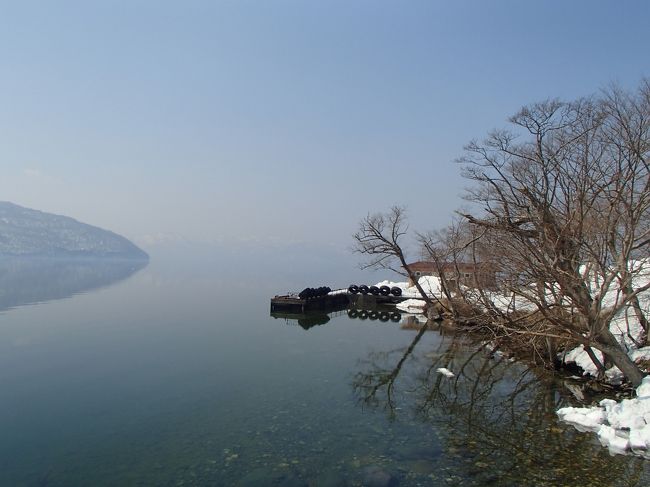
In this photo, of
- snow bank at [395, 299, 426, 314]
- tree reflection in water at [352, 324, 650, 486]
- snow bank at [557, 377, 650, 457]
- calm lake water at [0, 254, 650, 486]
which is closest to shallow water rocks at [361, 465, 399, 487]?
calm lake water at [0, 254, 650, 486]

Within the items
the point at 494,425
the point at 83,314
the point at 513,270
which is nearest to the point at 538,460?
the point at 494,425

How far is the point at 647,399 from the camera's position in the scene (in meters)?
14.8

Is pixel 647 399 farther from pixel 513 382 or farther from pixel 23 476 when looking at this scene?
pixel 23 476

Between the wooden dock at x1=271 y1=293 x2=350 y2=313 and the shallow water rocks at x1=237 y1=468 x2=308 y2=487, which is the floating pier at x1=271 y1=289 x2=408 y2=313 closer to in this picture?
the wooden dock at x1=271 y1=293 x2=350 y2=313

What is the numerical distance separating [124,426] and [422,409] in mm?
11242

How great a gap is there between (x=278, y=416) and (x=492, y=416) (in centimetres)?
815

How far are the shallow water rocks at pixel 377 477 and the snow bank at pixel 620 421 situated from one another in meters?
6.97

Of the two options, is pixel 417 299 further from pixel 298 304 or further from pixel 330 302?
pixel 298 304

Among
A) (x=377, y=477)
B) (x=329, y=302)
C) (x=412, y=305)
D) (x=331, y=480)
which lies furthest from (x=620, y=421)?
(x=329, y=302)

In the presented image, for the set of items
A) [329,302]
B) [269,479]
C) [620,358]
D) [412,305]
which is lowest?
[269,479]

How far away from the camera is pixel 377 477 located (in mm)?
11508

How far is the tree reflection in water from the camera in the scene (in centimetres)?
1180

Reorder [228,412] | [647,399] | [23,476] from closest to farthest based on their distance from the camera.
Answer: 1. [23,476]
2. [647,399]
3. [228,412]

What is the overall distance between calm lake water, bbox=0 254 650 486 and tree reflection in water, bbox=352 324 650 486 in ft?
0.21
